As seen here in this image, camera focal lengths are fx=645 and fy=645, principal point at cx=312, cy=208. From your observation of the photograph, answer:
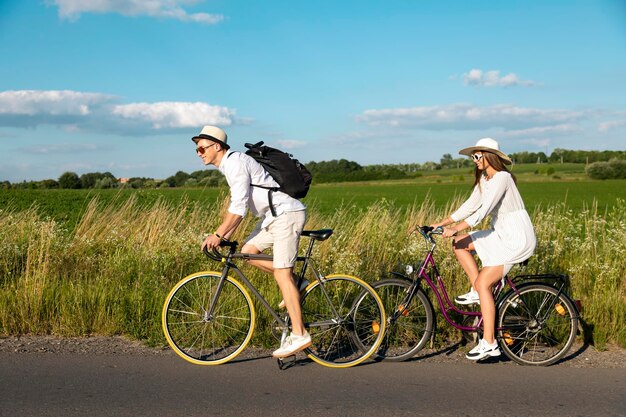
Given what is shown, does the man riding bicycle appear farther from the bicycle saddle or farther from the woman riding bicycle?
the woman riding bicycle

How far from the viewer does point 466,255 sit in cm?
585

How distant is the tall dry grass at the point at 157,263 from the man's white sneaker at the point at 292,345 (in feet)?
2.25

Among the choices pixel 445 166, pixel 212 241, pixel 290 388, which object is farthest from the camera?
pixel 445 166

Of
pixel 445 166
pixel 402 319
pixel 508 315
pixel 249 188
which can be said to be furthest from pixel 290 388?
pixel 445 166

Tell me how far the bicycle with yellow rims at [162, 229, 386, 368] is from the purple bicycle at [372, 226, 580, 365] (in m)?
0.24

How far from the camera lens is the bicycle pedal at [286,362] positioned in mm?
5352

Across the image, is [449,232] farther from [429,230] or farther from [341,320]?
[341,320]

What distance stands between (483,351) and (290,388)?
5.88 feet

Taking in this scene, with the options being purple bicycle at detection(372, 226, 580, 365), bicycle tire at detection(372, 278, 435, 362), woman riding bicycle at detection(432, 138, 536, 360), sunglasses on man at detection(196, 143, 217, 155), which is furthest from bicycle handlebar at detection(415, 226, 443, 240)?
sunglasses on man at detection(196, 143, 217, 155)

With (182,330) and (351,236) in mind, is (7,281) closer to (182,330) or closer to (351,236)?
(182,330)

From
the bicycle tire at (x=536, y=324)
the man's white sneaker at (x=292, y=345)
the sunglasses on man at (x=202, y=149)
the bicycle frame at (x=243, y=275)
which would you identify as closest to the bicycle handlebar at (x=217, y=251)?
the bicycle frame at (x=243, y=275)

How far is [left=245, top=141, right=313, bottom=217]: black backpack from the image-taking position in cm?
543

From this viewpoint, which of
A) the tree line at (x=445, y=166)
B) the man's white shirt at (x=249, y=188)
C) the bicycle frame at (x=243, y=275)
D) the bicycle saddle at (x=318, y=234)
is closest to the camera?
the man's white shirt at (x=249, y=188)

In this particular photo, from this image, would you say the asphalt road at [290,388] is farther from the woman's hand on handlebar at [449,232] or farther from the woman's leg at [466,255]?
the woman's hand on handlebar at [449,232]
